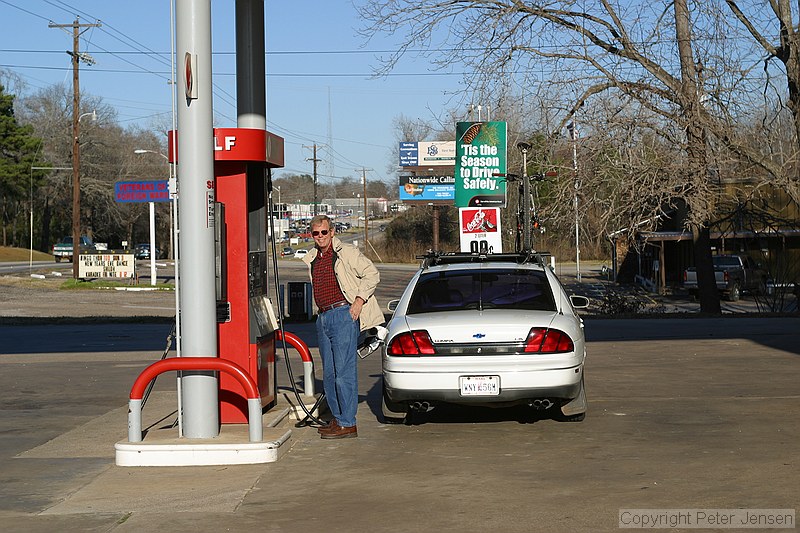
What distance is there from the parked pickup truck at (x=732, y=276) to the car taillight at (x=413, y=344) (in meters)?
32.7

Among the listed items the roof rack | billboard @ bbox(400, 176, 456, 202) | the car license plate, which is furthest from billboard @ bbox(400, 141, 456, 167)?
the car license plate

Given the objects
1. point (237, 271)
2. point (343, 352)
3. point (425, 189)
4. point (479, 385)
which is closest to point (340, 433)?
point (343, 352)

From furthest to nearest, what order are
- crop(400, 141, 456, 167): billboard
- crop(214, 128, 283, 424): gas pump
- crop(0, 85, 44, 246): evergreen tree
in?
crop(0, 85, 44, 246): evergreen tree
crop(400, 141, 456, 167): billboard
crop(214, 128, 283, 424): gas pump

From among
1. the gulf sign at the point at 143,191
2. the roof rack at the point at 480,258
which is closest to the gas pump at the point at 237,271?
the roof rack at the point at 480,258

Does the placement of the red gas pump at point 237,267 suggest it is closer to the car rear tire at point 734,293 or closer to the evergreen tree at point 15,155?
the car rear tire at point 734,293

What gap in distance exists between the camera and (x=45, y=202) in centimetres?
8800

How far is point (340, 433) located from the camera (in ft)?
30.6

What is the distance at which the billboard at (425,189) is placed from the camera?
7925 cm

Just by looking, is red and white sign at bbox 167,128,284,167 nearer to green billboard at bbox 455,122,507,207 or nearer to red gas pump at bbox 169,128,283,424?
red gas pump at bbox 169,128,283,424

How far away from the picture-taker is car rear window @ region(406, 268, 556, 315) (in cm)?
988

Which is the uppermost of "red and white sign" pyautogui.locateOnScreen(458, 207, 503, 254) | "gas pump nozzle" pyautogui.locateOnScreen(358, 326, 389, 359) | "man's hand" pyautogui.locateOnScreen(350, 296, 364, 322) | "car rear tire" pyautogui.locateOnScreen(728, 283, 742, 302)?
"red and white sign" pyautogui.locateOnScreen(458, 207, 503, 254)

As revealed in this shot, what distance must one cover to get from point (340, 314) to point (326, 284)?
311mm

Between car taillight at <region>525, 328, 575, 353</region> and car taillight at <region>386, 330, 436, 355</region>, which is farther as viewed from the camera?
car taillight at <region>386, 330, 436, 355</region>

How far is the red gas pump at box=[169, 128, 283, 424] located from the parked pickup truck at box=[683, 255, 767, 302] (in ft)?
108
